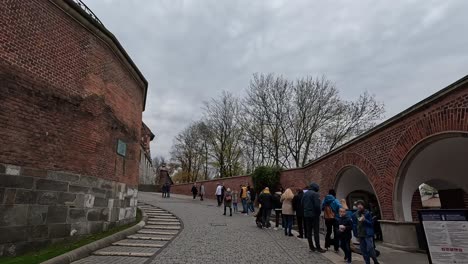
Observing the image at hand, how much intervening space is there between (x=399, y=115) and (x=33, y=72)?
10080 mm

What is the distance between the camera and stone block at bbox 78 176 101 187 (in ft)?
28.9

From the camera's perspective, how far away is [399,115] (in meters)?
9.65

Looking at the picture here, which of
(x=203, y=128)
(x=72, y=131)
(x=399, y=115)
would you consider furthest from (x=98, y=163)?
(x=203, y=128)

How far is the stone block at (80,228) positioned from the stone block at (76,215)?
0.34 feet

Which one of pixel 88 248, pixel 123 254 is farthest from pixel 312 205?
pixel 88 248

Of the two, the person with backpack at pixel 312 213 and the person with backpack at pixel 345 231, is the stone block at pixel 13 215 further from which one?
the person with backpack at pixel 345 231

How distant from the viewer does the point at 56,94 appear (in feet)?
26.9

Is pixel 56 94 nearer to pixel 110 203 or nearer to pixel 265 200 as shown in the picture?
pixel 110 203

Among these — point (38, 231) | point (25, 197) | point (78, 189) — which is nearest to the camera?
point (25, 197)

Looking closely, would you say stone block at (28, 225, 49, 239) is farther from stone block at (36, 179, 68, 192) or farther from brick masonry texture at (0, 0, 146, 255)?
stone block at (36, 179, 68, 192)

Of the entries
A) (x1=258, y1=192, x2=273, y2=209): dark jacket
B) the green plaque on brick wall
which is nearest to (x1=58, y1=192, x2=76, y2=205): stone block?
the green plaque on brick wall

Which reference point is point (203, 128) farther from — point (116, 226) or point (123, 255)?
point (123, 255)

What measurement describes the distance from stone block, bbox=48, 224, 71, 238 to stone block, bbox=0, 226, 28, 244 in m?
0.68

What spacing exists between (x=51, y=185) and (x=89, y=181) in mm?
1416
